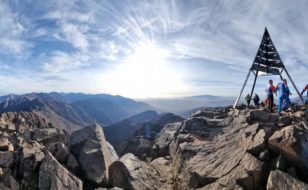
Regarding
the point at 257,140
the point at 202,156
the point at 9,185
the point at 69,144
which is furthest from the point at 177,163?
the point at 9,185

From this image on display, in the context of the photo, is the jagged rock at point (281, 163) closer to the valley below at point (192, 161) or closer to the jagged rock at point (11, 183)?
the valley below at point (192, 161)

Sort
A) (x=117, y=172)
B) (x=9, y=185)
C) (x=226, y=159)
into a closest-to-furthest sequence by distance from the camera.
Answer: (x=9, y=185) < (x=226, y=159) < (x=117, y=172)

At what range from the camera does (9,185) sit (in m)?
18.1

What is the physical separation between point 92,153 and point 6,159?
6.38 metres

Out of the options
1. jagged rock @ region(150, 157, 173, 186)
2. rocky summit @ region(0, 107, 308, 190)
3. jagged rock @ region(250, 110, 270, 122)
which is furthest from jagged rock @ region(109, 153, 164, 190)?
jagged rock @ region(250, 110, 270, 122)

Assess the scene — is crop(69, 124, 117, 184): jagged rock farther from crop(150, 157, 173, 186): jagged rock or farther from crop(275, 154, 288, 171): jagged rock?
crop(275, 154, 288, 171): jagged rock

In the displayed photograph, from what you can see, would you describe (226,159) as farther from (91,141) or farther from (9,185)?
(9,185)

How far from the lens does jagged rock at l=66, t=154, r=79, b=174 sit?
22094mm

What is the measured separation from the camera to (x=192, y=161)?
2261cm

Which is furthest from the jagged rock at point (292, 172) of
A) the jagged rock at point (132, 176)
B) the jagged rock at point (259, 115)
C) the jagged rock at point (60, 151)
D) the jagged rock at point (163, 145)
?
the jagged rock at point (60, 151)

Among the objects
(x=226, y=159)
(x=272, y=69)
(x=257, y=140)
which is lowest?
(x=226, y=159)

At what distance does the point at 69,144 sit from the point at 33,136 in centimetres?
549

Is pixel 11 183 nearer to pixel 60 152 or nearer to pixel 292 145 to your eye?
pixel 60 152

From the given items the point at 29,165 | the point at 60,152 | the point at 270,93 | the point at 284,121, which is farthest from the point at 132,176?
the point at 270,93
